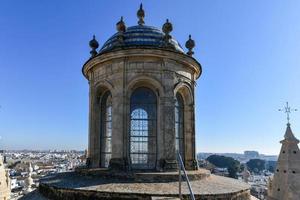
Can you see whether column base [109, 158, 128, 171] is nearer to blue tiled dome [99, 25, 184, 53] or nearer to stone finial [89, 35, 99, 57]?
blue tiled dome [99, 25, 184, 53]

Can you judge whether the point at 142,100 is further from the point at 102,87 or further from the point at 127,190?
the point at 127,190

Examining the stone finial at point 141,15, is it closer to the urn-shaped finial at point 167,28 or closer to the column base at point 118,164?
the urn-shaped finial at point 167,28

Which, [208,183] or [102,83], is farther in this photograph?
[102,83]

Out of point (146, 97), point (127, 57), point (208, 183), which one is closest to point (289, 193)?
point (208, 183)

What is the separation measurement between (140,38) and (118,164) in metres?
4.72

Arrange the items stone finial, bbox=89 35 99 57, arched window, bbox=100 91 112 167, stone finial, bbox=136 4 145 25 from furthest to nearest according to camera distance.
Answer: stone finial, bbox=136 4 145 25 → stone finial, bbox=89 35 99 57 → arched window, bbox=100 91 112 167

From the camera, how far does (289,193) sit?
12.5 m

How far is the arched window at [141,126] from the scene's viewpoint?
10.8 meters

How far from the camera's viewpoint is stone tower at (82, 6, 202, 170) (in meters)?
10.2

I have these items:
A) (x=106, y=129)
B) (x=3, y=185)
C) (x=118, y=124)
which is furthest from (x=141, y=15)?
(x=3, y=185)

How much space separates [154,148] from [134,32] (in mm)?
4520

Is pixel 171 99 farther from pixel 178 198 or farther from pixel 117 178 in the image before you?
pixel 178 198

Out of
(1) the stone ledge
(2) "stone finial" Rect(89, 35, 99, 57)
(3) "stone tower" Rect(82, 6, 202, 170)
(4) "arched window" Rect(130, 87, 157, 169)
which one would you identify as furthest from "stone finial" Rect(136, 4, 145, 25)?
(1) the stone ledge

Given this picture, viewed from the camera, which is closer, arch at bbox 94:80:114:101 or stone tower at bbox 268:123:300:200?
arch at bbox 94:80:114:101
